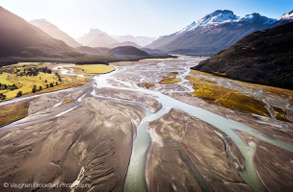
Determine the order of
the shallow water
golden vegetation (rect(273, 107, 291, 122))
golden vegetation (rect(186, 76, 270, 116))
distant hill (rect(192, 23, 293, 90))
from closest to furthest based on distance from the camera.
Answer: the shallow water, golden vegetation (rect(273, 107, 291, 122)), golden vegetation (rect(186, 76, 270, 116)), distant hill (rect(192, 23, 293, 90))

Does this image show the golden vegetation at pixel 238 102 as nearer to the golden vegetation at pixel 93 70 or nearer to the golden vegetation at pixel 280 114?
the golden vegetation at pixel 280 114

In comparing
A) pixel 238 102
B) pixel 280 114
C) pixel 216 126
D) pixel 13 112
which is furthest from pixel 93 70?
pixel 280 114

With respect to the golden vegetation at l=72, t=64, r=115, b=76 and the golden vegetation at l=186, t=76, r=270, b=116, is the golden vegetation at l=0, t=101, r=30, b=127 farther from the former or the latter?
the golden vegetation at l=72, t=64, r=115, b=76

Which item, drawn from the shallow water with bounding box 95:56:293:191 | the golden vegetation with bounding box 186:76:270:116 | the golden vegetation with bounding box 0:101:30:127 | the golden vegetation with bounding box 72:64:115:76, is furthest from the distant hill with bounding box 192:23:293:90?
the golden vegetation with bounding box 0:101:30:127

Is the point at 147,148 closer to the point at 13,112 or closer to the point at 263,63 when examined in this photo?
the point at 13,112

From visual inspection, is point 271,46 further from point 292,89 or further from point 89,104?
point 89,104

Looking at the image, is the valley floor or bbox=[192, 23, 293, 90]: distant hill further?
bbox=[192, 23, 293, 90]: distant hill

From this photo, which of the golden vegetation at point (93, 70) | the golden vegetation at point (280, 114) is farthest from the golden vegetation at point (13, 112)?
the golden vegetation at point (280, 114)
